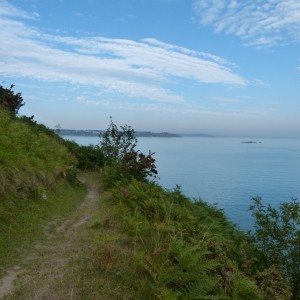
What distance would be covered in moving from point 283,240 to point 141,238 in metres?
4.68

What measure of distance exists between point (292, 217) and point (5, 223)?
7535 mm

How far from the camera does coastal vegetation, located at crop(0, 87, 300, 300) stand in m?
5.80

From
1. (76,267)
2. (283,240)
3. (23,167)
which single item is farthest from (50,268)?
(283,240)

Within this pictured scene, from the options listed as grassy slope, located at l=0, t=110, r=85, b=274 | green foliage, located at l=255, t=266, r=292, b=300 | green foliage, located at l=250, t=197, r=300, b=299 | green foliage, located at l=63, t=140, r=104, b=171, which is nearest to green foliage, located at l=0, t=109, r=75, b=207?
grassy slope, located at l=0, t=110, r=85, b=274

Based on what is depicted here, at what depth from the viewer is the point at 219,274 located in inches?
258

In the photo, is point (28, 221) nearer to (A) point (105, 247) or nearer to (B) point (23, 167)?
(B) point (23, 167)

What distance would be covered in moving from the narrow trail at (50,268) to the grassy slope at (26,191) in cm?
30

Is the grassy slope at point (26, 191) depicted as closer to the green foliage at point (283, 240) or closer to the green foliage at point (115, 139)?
the green foliage at point (283, 240)

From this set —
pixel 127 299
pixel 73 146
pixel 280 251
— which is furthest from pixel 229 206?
pixel 127 299

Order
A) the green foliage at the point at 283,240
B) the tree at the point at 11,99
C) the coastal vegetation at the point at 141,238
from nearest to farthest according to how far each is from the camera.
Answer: the coastal vegetation at the point at 141,238 → the green foliage at the point at 283,240 → the tree at the point at 11,99

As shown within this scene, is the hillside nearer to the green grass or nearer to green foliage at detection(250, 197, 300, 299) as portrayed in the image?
the green grass

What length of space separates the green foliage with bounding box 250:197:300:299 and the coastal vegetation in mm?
27

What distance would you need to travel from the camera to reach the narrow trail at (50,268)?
5.25 metres

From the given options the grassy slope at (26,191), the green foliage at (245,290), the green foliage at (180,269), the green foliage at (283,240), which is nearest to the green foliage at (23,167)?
the grassy slope at (26,191)
